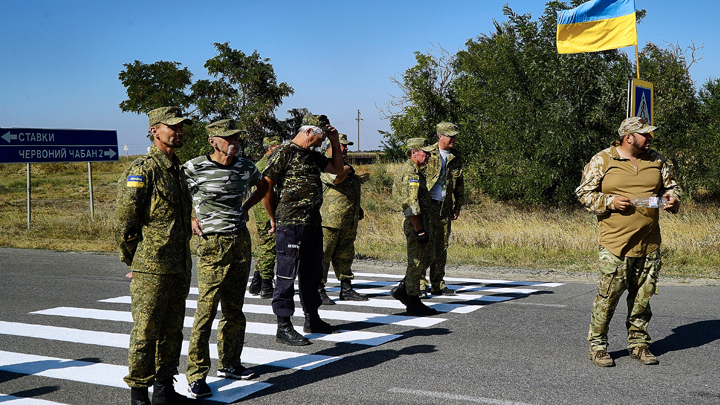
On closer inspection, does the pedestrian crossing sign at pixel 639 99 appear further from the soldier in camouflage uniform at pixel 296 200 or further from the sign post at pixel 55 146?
the sign post at pixel 55 146

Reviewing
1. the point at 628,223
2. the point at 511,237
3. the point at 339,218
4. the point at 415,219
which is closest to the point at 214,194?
the point at 415,219

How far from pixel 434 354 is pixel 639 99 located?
5117mm

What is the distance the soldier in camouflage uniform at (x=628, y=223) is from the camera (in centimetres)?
530

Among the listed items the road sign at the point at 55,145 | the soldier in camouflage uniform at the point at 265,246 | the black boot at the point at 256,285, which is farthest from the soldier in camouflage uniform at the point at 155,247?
the road sign at the point at 55,145

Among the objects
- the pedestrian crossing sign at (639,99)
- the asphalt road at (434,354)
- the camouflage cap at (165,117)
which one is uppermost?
the pedestrian crossing sign at (639,99)

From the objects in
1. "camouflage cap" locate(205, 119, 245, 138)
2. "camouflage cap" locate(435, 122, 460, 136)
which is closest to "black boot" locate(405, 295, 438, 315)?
"camouflage cap" locate(435, 122, 460, 136)

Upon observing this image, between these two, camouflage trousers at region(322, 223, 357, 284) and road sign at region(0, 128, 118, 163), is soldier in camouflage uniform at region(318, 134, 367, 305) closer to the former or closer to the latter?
camouflage trousers at region(322, 223, 357, 284)

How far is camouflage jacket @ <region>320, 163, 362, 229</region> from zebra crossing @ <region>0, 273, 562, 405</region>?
1.15m

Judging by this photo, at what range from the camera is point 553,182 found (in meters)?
21.8

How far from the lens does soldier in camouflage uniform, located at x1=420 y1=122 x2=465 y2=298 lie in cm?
825

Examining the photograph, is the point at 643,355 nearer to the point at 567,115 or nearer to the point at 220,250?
the point at 220,250

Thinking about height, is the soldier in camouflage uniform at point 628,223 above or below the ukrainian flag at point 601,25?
below

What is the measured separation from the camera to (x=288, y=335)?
6.18 metres

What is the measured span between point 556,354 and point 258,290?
4816 mm
